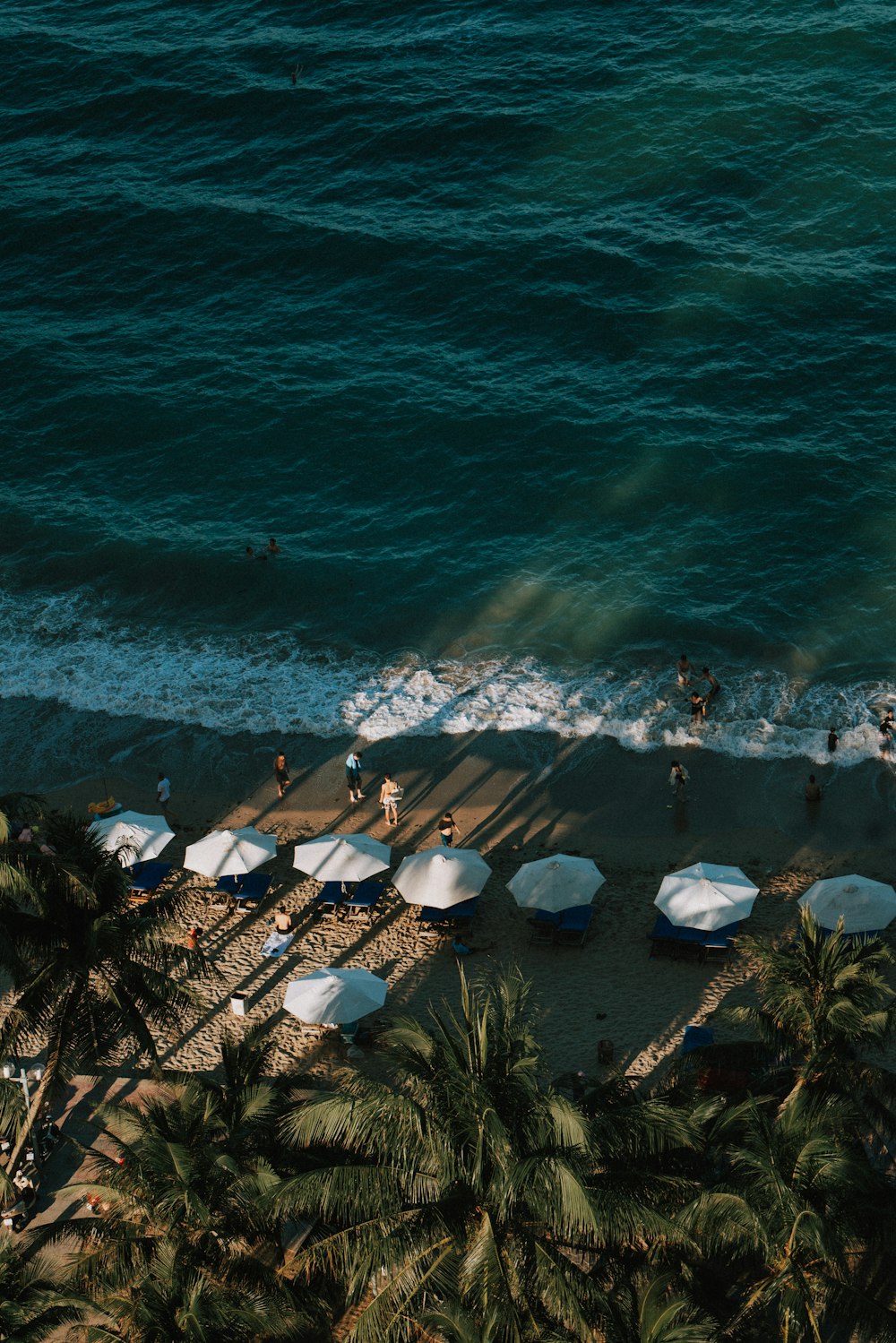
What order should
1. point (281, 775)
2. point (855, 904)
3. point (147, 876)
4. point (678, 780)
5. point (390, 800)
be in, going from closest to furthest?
point (855, 904) → point (147, 876) → point (390, 800) → point (678, 780) → point (281, 775)

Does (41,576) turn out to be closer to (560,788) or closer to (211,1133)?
(560,788)

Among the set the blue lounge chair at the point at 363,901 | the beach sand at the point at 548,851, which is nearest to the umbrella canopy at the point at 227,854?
the beach sand at the point at 548,851

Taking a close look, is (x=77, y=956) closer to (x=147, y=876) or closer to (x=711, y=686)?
(x=147, y=876)

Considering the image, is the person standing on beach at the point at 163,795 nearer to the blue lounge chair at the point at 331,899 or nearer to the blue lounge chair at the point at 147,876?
the blue lounge chair at the point at 147,876

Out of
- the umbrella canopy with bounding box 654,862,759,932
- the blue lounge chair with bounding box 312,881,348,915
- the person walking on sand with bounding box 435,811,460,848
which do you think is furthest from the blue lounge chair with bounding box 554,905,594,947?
the blue lounge chair with bounding box 312,881,348,915

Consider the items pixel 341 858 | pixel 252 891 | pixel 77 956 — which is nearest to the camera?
pixel 77 956

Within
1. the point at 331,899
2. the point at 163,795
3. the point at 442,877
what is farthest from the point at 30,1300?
the point at 163,795

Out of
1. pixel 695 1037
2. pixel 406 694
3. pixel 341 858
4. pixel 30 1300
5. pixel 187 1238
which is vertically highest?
pixel 30 1300

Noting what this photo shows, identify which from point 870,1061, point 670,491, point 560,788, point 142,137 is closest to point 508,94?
point 142,137
